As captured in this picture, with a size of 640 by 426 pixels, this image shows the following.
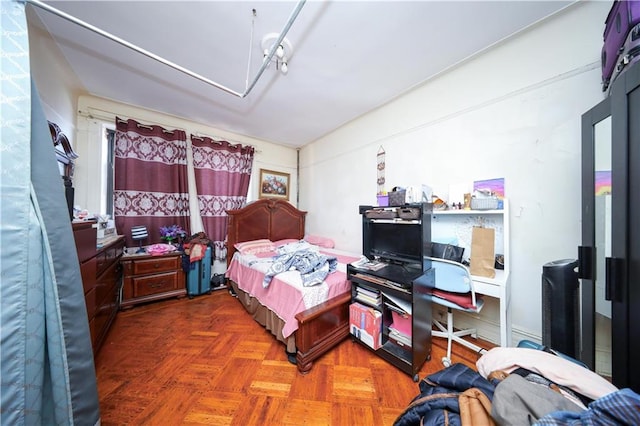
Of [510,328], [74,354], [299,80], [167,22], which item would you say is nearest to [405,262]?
[510,328]

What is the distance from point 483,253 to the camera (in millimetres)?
1755

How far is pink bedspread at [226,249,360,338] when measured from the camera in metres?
1.70

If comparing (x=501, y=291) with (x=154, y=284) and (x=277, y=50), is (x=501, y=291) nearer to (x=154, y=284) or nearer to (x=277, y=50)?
(x=277, y=50)

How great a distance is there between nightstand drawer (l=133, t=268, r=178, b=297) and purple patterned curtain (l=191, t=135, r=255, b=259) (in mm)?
703

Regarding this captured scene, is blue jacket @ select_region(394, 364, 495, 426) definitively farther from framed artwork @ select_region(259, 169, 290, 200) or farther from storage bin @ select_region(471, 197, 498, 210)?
framed artwork @ select_region(259, 169, 290, 200)

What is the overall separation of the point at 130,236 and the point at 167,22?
2674mm

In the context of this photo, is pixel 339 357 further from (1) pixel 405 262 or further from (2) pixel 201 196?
(2) pixel 201 196

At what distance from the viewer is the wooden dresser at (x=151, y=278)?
2.53 metres

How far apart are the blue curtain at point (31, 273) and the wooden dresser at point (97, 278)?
54cm

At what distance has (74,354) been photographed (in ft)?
2.79

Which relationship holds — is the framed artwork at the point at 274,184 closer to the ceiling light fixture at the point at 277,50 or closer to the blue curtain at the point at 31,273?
the ceiling light fixture at the point at 277,50

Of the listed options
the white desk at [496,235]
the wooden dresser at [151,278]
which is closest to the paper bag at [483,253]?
the white desk at [496,235]

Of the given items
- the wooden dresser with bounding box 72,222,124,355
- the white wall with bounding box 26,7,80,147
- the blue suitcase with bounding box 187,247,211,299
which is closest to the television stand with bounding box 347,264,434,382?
the wooden dresser with bounding box 72,222,124,355

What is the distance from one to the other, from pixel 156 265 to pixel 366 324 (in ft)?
9.35
